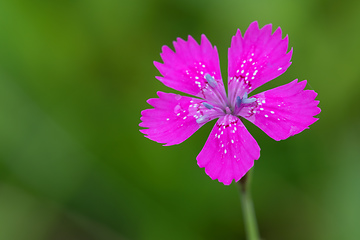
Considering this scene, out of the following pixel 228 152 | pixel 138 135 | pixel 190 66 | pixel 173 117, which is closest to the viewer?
pixel 228 152

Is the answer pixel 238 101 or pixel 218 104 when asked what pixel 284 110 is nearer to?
pixel 238 101

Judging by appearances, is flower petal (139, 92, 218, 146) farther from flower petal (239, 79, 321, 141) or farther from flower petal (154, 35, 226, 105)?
flower petal (239, 79, 321, 141)

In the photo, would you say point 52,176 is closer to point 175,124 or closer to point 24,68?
point 24,68

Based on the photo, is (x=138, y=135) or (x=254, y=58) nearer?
(x=254, y=58)

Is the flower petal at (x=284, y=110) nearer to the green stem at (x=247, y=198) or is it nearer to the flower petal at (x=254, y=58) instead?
the flower petal at (x=254, y=58)

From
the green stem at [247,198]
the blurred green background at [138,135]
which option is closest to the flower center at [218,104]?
the green stem at [247,198]

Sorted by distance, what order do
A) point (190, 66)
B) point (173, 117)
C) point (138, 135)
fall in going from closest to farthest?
1. point (173, 117)
2. point (190, 66)
3. point (138, 135)

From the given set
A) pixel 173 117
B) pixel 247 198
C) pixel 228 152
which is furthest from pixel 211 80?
pixel 247 198

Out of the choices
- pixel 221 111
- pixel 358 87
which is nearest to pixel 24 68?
pixel 221 111
